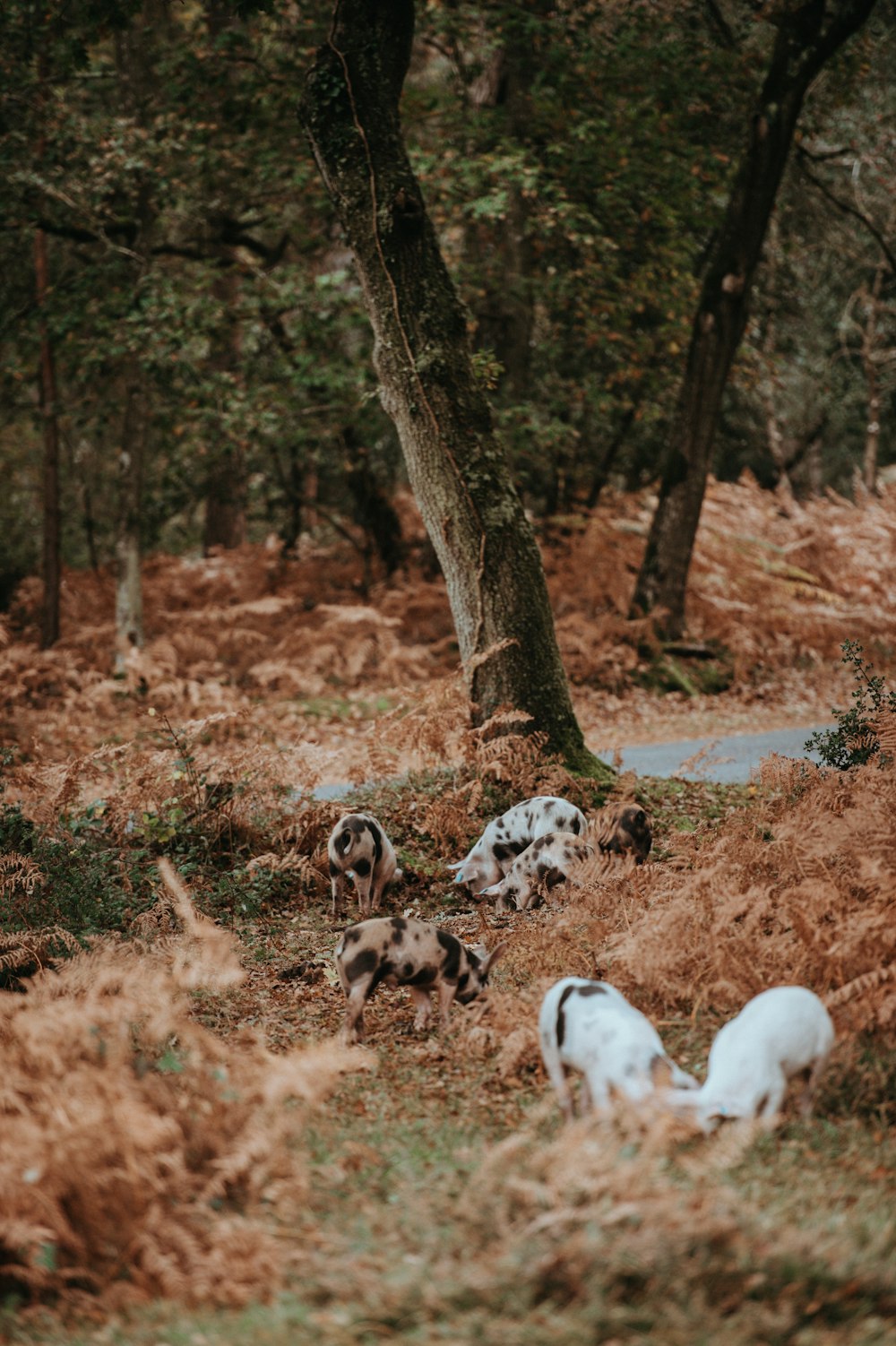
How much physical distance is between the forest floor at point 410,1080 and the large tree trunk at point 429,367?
61 centimetres

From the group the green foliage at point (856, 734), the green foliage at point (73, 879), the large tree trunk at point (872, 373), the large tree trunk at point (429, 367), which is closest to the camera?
the green foliage at point (73, 879)

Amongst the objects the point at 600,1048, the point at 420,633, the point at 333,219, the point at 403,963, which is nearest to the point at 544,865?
the point at 403,963

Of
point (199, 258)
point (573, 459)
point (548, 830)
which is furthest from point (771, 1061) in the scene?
point (573, 459)

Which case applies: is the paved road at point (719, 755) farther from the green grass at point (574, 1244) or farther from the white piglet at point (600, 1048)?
the green grass at point (574, 1244)

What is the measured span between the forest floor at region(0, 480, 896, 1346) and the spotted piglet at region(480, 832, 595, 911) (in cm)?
12

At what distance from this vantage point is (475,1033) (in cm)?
498

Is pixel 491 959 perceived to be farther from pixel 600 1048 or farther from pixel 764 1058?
pixel 764 1058

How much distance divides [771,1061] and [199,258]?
1509 centimetres

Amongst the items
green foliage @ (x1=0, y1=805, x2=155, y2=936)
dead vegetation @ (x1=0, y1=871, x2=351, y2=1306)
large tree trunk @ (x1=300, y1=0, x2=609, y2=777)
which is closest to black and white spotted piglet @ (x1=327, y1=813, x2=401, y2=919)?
green foliage @ (x1=0, y1=805, x2=155, y2=936)

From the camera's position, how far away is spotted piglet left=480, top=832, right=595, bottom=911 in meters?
6.62

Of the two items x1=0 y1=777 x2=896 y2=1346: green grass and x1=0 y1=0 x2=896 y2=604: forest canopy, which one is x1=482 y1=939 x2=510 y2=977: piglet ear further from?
x1=0 y1=0 x2=896 y2=604: forest canopy

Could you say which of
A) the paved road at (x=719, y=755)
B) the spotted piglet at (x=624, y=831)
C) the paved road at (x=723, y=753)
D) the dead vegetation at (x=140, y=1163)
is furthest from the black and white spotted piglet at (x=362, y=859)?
the paved road at (x=723, y=753)

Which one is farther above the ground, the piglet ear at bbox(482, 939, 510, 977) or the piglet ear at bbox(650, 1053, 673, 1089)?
the piglet ear at bbox(650, 1053, 673, 1089)

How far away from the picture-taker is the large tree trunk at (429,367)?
870 cm
